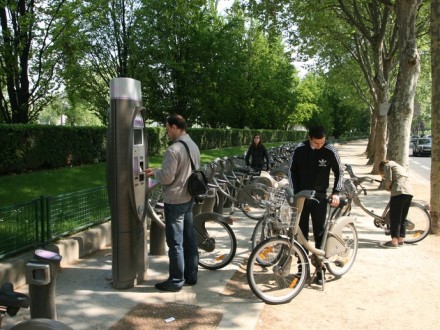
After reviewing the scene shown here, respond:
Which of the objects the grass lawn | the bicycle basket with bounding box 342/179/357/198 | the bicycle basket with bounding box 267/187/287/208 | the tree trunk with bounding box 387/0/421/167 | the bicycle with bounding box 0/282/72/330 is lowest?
Result: the grass lawn

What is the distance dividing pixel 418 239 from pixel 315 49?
16398 millimetres

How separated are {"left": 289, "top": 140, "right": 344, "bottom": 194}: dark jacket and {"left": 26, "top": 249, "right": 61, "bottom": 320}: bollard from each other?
112 inches

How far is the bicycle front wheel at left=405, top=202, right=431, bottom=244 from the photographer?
6.94m

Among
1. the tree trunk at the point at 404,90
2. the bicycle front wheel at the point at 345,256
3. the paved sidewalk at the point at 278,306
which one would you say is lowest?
the paved sidewalk at the point at 278,306

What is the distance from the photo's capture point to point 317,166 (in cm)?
490

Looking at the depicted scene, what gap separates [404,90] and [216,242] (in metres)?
7.44

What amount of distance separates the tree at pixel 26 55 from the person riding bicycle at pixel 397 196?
11511mm

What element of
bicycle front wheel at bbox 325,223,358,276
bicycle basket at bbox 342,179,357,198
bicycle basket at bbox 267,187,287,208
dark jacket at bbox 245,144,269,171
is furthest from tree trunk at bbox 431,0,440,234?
dark jacket at bbox 245,144,269,171

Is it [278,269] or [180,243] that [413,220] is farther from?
[180,243]

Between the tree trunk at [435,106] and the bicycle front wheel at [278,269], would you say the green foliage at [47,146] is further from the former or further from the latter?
the tree trunk at [435,106]

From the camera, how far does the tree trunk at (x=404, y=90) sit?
1047 centimetres

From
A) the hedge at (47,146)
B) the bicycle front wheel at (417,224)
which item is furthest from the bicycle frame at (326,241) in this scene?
the hedge at (47,146)

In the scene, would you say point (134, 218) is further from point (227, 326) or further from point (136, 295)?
point (227, 326)

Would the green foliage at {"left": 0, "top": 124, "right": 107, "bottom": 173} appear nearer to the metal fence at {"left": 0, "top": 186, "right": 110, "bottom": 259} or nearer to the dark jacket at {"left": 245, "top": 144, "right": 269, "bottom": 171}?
the metal fence at {"left": 0, "top": 186, "right": 110, "bottom": 259}
